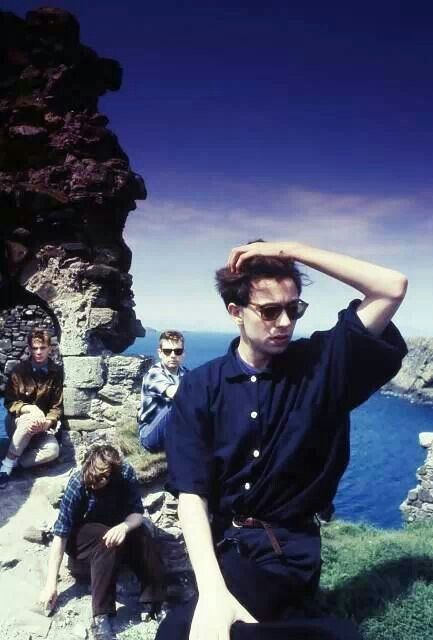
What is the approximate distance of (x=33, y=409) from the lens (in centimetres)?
627

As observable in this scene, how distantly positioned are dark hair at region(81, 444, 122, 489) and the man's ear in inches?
95.1

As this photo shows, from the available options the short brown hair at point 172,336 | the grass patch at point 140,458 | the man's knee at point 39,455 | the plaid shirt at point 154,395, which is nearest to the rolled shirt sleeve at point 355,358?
the plaid shirt at point 154,395

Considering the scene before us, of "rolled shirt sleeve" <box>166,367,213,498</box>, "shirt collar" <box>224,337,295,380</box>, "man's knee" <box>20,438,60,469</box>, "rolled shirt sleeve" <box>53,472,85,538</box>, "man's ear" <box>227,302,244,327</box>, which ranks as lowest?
"man's knee" <box>20,438,60,469</box>

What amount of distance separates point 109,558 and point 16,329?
50.8 ft

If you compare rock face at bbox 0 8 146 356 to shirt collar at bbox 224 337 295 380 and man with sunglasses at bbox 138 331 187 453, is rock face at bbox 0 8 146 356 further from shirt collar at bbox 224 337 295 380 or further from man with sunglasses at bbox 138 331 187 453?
shirt collar at bbox 224 337 295 380

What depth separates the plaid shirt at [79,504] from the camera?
408cm

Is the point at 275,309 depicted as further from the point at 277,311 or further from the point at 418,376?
the point at 418,376

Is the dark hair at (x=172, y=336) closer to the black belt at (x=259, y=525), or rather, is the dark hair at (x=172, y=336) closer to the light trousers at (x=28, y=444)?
the light trousers at (x=28, y=444)

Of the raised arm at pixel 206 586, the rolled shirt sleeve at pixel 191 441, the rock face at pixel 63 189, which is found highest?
the rock face at pixel 63 189

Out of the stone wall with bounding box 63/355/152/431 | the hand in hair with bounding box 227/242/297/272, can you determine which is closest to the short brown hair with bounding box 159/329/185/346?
the stone wall with bounding box 63/355/152/431

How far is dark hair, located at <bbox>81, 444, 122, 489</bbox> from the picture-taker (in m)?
4.03

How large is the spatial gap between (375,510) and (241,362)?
127 feet

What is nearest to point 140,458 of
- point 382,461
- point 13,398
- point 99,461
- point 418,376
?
point 99,461

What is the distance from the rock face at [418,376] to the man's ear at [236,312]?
304ft
